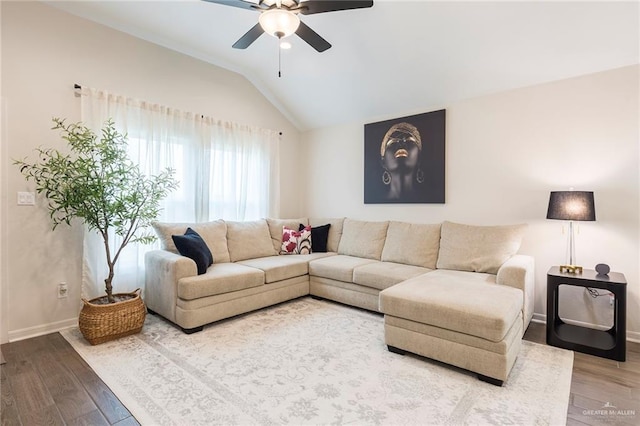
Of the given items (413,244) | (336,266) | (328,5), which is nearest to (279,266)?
(336,266)

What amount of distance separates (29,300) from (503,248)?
14.7 ft

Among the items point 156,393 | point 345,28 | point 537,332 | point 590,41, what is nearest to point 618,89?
point 590,41

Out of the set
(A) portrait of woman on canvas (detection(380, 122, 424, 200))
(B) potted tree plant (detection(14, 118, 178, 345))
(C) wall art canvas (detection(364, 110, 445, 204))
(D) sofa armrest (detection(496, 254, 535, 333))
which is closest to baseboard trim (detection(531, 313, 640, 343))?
(D) sofa armrest (detection(496, 254, 535, 333))

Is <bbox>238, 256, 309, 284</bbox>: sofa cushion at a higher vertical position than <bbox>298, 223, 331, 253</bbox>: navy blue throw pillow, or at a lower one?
lower

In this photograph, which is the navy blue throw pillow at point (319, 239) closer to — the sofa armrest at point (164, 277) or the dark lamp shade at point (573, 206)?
the sofa armrest at point (164, 277)

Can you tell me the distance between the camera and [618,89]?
9.27 ft

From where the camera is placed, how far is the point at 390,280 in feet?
10.5

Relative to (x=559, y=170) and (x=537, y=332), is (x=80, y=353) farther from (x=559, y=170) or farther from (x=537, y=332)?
(x=559, y=170)

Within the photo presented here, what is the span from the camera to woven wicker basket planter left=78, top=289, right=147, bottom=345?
263cm

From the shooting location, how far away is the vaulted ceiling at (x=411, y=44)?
104 inches

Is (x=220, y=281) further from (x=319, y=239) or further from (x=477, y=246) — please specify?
(x=477, y=246)

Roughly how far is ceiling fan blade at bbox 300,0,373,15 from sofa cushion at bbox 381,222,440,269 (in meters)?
2.43

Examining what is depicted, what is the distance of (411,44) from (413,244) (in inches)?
85.7

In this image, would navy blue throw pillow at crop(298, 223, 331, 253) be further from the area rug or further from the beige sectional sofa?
the area rug
